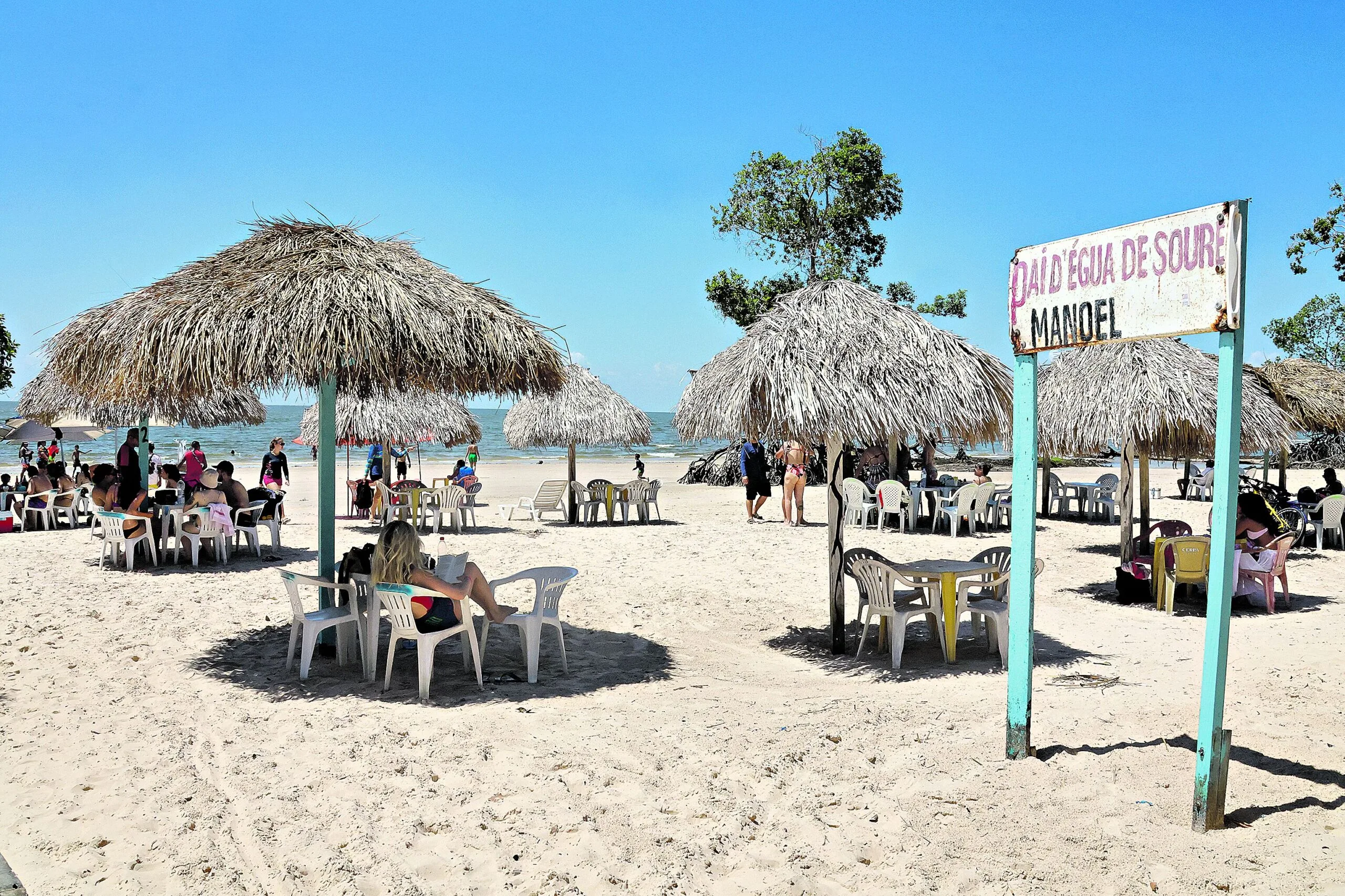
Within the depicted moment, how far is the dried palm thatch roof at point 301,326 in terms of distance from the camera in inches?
216

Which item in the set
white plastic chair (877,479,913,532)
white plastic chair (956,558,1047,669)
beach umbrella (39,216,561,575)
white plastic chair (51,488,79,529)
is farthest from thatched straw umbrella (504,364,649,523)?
white plastic chair (956,558,1047,669)

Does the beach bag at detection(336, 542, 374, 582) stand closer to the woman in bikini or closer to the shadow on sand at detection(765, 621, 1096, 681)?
the shadow on sand at detection(765, 621, 1096, 681)

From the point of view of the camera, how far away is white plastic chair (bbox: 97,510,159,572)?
9.61 meters

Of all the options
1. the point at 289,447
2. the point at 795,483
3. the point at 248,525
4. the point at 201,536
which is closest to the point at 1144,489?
the point at 795,483

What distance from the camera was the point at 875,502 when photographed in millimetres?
14914

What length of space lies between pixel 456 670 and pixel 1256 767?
4481mm

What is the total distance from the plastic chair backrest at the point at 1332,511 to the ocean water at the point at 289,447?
23387 millimetres

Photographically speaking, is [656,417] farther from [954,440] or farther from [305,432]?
[954,440]

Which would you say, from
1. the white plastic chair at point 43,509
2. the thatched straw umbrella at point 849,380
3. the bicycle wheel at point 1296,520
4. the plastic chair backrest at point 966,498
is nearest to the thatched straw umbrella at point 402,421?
the white plastic chair at point 43,509

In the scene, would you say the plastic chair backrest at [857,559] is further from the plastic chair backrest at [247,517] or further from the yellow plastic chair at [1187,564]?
the plastic chair backrest at [247,517]

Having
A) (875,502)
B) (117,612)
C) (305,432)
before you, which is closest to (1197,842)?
(117,612)

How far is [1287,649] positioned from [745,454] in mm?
9038

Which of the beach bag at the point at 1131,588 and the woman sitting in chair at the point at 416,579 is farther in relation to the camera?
the beach bag at the point at 1131,588

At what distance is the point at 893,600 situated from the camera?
21.1 feet
